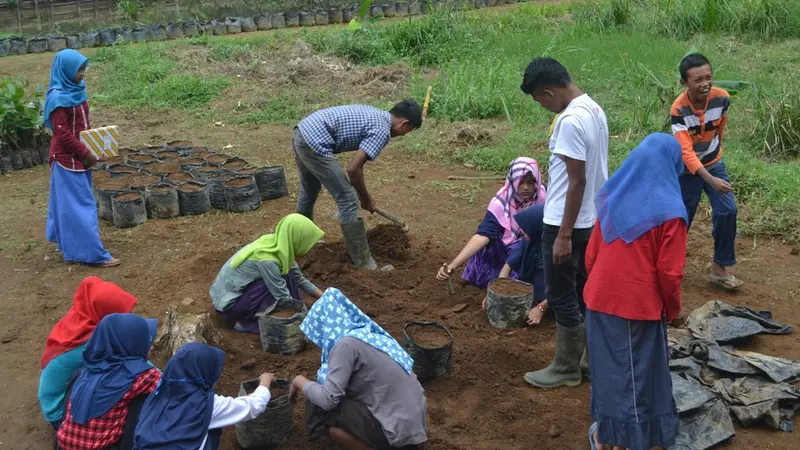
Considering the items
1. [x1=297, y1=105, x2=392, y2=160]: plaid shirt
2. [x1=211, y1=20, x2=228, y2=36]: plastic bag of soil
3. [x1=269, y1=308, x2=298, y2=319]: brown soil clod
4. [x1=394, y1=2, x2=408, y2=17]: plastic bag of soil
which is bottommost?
[x1=269, y1=308, x2=298, y2=319]: brown soil clod

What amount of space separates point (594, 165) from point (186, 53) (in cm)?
976

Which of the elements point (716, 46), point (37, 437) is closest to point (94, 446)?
point (37, 437)

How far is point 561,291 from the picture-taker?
3947mm

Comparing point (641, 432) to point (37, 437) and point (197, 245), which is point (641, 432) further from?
point (197, 245)

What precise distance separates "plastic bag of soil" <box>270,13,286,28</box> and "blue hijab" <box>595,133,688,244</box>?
1341cm

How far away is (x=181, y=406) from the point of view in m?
3.26

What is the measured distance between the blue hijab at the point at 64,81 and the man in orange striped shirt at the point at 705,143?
4063 mm

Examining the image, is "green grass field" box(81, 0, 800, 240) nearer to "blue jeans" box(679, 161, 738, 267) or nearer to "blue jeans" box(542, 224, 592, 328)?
"blue jeans" box(679, 161, 738, 267)

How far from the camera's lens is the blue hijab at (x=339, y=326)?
138 inches

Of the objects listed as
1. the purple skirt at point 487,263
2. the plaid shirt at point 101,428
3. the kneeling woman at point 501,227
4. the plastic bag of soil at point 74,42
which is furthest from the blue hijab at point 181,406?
the plastic bag of soil at point 74,42

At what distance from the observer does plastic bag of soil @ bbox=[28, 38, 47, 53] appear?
13.7m

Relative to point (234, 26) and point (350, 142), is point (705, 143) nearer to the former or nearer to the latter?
point (350, 142)

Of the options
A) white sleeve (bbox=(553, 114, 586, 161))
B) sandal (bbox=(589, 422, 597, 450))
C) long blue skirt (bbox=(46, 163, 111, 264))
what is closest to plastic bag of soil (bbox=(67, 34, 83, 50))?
long blue skirt (bbox=(46, 163, 111, 264))

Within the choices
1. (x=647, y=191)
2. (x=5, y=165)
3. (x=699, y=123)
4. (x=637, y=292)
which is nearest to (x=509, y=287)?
(x=699, y=123)
